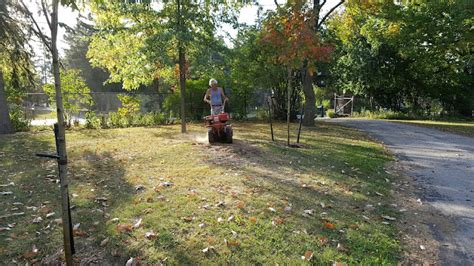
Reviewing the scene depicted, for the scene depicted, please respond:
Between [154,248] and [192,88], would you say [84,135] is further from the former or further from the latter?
[154,248]

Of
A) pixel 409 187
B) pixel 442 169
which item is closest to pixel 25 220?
pixel 409 187

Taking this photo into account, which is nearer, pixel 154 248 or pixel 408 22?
pixel 154 248

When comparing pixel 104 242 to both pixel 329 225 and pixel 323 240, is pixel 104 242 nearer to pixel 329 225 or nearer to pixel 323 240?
pixel 323 240

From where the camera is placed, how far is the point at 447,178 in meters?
6.04

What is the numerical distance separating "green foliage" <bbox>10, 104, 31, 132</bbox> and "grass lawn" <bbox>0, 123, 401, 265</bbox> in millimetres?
5054

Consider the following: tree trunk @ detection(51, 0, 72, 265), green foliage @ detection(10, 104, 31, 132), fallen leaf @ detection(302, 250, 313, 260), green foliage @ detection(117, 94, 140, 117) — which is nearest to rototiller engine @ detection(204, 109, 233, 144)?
fallen leaf @ detection(302, 250, 313, 260)

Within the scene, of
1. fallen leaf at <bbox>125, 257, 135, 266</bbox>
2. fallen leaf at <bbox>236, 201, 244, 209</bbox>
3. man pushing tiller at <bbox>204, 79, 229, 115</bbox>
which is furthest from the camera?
man pushing tiller at <bbox>204, 79, 229, 115</bbox>

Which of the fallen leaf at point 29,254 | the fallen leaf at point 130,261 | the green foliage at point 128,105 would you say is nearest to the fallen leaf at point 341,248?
the fallen leaf at point 130,261

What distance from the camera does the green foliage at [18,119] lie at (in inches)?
461

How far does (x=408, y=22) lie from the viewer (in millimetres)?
17281

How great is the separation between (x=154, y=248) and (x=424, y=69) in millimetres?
24500

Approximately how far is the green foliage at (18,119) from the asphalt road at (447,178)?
479 inches

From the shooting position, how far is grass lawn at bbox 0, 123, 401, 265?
10.4ft

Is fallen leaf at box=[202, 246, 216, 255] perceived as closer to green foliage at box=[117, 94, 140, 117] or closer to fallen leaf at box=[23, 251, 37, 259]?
fallen leaf at box=[23, 251, 37, 259]
